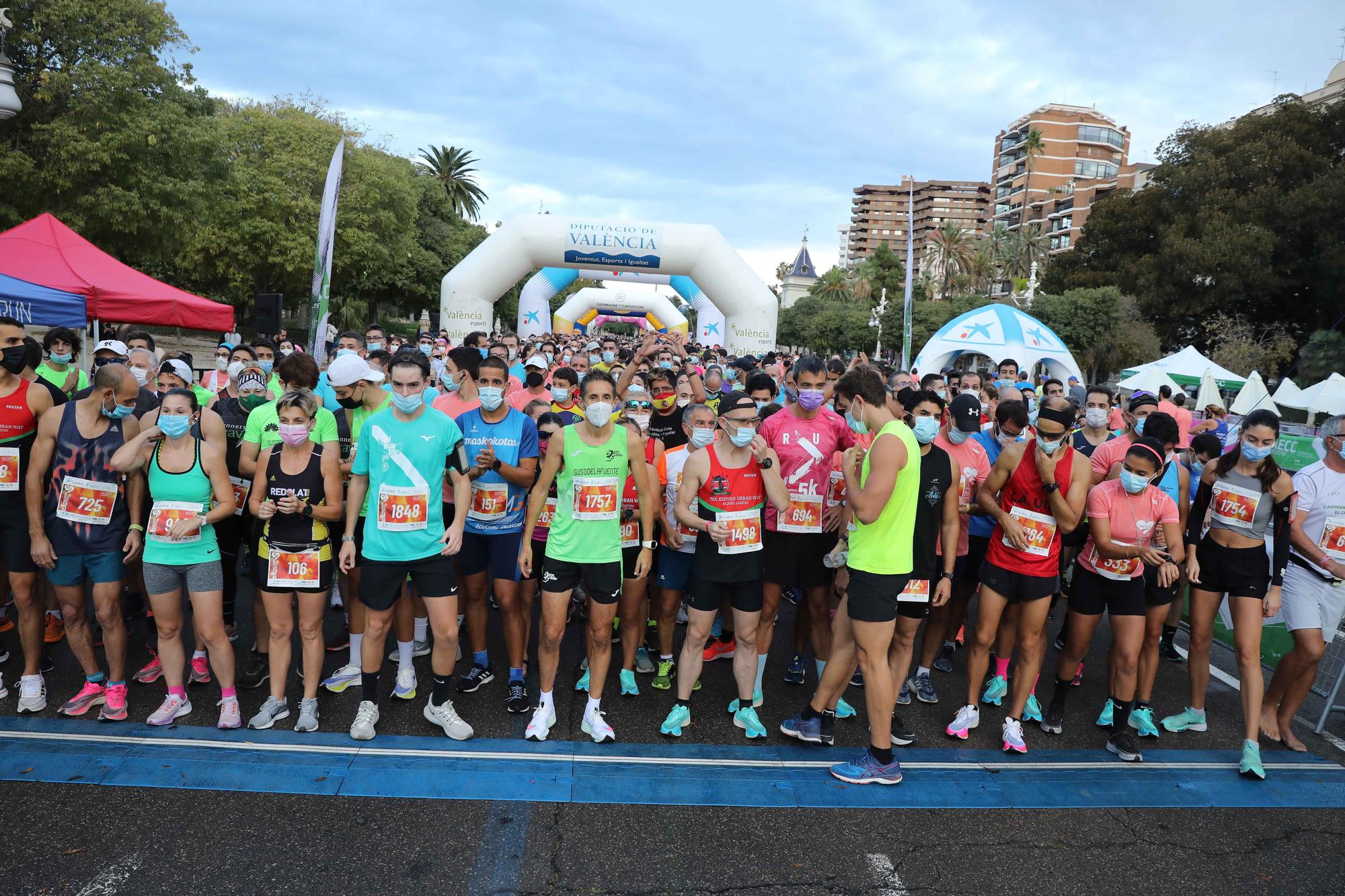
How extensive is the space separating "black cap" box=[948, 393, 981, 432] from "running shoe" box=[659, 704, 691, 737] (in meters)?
2.33

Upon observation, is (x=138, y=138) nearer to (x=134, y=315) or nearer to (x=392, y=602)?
(x=134, y=315)

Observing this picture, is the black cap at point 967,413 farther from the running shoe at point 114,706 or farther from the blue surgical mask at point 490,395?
the running shoe at point 114,706

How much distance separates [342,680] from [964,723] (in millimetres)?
3665

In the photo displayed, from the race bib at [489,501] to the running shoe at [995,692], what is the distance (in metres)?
3.25

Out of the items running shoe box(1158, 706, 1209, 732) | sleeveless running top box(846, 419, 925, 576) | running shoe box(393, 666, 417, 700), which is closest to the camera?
sleeveless running top box(846, 419, 925, 576)

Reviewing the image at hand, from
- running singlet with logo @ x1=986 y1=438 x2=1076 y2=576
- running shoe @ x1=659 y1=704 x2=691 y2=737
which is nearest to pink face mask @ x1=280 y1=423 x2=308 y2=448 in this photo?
running shoe @ x1=659 y1=704 x2=691 y2=737

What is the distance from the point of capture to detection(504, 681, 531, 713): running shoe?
15.2 ft

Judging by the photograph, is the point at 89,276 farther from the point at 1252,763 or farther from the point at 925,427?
the point at 1252,763

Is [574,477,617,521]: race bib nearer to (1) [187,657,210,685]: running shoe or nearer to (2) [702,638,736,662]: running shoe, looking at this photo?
(2) [702,638,736,662]: running shoe

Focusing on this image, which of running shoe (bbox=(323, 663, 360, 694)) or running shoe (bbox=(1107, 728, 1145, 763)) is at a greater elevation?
running shoe (bbox=(323, 663, 360, 694))

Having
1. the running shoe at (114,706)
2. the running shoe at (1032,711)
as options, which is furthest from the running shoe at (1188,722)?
the running shoe at (114,706)

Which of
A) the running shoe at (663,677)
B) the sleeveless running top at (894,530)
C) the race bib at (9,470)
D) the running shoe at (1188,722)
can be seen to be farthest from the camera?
the running shoe at (663,677)

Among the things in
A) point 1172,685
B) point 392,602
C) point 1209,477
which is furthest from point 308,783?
point 1172,685

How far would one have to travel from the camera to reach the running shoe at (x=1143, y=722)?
15.8ft
